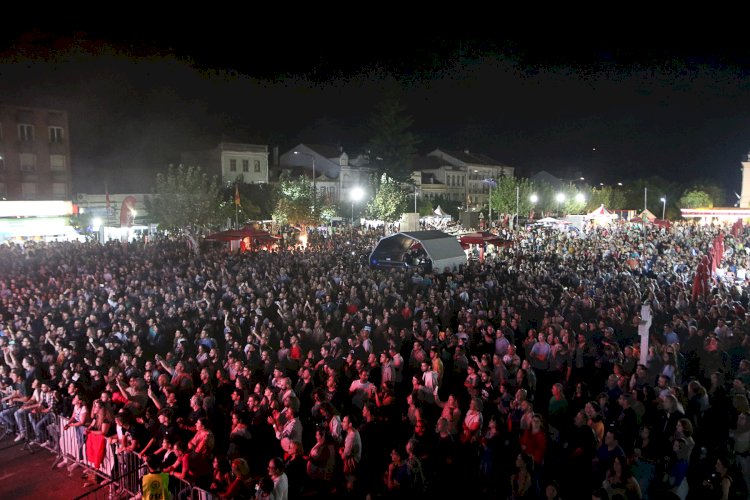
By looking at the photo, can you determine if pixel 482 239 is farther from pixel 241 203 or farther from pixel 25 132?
pixel 25 132

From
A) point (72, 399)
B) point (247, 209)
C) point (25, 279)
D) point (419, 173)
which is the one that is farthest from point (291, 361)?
point (419, 173)

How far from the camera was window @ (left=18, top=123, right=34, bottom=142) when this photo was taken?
147 ft

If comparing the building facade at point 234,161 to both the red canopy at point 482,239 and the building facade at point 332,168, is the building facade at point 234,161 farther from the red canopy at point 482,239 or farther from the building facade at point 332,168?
the red canopy at point 482,239

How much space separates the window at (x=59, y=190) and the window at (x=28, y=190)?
1402mm

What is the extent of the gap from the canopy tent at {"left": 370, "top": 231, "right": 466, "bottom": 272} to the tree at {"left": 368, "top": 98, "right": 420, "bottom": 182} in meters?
33.7

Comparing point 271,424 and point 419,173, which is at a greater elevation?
point 419,173

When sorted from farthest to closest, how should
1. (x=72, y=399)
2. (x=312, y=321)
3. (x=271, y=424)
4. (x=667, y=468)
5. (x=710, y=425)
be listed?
(x=312, y=321), (x=72, y=399), (x=271, y=424), (x=710, y=425), (x=667, y=468)

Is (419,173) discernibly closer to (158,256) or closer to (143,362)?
(158,256)

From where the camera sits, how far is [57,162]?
46.4 metres

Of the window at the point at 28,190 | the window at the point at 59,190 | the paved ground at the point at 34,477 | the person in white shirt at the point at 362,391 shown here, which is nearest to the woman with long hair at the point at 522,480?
the person in white shirt at the point at 362,391

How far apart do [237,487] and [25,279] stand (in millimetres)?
13925

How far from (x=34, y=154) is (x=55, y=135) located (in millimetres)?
2417

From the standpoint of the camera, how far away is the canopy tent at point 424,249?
1930 cm

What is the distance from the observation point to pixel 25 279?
53.6 feet
